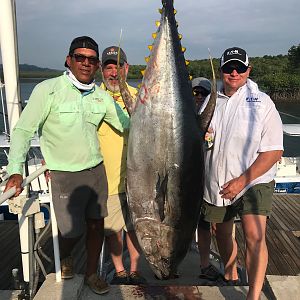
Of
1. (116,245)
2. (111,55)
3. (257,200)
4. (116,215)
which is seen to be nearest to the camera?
(257,200)

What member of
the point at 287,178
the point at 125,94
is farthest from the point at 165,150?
the point at 287,178

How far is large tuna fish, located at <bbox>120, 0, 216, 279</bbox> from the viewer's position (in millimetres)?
2098

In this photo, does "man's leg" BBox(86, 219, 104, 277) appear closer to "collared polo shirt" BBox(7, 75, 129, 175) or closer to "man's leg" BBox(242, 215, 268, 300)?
"collared polo shirt" BBox(7, 75, 129, 175)

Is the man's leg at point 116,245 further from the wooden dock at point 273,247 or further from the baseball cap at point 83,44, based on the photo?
the baseball cap at point 83,44

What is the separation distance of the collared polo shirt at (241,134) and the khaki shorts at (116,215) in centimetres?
75

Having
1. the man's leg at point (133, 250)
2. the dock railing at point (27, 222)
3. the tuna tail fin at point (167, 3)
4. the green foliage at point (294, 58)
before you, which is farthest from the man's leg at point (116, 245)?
the green foliage at point (294, 58)

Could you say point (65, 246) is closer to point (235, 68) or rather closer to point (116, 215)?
point (116, 215)

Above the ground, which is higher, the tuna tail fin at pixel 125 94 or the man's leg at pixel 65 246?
the tuna tail fin at pixel 125 94

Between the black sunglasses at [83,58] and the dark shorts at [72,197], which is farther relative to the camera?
the dark shorts at [72,197]

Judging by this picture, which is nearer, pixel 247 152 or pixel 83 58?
pixel 83 58

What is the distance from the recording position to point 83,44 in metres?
2.31

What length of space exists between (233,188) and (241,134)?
1.24 ft

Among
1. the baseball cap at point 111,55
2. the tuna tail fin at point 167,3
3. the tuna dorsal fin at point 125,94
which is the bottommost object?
the tuna dorsal fin at point 125,94

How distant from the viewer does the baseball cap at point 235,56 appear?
8.01 feet
